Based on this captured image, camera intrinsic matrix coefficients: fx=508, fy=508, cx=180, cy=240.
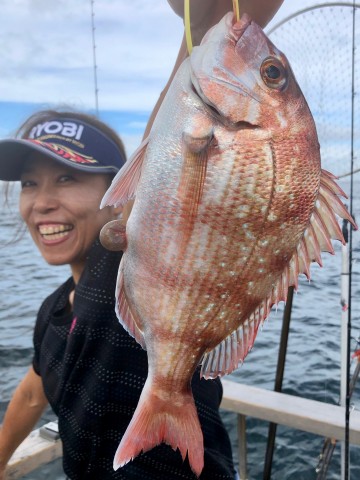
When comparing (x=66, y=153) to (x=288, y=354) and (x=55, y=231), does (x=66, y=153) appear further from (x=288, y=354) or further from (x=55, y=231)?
(x=288, y=354)

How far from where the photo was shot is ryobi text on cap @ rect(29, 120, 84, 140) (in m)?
2.08

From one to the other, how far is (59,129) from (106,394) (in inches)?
42.7

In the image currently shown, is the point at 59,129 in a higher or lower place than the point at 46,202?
higher

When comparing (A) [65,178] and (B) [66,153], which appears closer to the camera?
(B) [66,153]

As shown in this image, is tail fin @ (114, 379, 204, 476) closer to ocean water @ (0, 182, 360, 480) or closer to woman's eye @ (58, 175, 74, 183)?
woman's eye @ (58, 175, 74, 183)

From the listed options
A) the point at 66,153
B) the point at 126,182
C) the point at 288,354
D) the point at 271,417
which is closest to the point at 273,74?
the point at 126,182

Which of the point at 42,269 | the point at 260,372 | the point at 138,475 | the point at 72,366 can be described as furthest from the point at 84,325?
the point at 42,269

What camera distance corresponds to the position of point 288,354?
27.8 feet

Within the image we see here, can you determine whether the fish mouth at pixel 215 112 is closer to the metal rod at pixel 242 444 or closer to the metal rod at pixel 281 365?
the metal rod at pixel 281 365

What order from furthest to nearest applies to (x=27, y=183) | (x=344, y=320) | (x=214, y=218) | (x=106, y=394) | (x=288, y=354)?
(x=288, y=354) → (x=344, y=320) → (x=27, y=183) → (x=106, y=394) → (x=214, y=218)

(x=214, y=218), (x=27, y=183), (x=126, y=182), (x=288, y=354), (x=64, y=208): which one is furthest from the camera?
(x=288, y=354)

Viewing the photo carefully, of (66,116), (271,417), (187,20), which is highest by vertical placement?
(66,116)

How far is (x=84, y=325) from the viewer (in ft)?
6.48

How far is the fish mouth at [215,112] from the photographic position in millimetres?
Result: 1157
